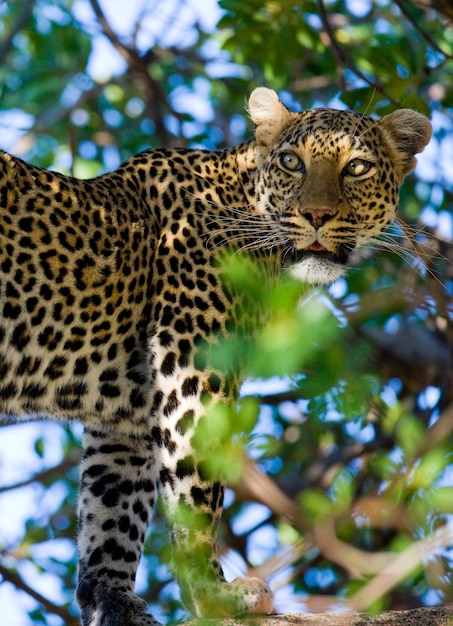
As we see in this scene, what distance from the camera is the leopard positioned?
638 centimetres

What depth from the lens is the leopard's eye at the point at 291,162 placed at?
→ 7.11 meters

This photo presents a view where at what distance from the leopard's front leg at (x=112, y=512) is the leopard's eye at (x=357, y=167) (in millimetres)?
1920

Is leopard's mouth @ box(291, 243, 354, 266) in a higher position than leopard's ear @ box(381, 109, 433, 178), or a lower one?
lower

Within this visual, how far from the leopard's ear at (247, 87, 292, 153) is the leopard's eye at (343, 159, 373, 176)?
1.85 feet

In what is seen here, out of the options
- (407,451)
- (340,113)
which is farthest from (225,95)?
(407,451)

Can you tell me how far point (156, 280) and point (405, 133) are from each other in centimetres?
181

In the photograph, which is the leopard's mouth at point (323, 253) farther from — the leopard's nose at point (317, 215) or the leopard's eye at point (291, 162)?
the leopard's eye at point (291, 162)

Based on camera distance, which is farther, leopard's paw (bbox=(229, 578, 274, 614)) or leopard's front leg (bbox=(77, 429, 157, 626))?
leopard's front leg (bbox=(77, 429, 157, 626))

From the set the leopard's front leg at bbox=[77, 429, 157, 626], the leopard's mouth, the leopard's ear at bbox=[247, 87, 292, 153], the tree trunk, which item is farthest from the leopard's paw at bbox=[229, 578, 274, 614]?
the leopard's ear at bbox=[247, 87, 292, 153]

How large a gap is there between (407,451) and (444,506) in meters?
0.34

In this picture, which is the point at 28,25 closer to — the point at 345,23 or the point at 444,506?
the point at 345,23

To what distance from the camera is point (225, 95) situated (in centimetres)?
1227

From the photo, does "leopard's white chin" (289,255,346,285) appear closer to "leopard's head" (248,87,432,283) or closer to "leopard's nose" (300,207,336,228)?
"leopard's head" (248,87,432,283)

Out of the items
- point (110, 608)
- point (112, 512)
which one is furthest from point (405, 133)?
point (110, 608)
